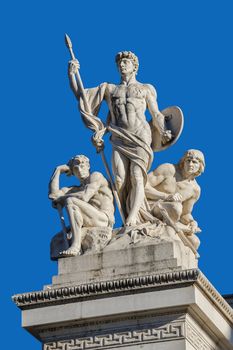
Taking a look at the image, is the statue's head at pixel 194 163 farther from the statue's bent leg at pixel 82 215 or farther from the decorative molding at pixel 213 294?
the decorative molding at pixel 213 294

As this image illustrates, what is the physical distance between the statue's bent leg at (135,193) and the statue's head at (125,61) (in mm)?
2101

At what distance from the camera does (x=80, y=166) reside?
2800 cm

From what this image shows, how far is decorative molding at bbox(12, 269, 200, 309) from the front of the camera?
25781 millimetres

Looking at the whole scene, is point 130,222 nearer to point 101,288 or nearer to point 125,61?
point 101,288

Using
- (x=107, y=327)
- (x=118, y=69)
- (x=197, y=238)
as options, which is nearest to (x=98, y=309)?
(x=107, y=327)

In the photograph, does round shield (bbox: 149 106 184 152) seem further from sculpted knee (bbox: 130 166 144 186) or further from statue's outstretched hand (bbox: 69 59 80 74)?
statue's outstretched hand (bbox: 69 59 80 74)

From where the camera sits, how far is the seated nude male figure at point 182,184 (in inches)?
1101

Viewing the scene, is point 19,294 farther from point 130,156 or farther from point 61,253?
point 130,156

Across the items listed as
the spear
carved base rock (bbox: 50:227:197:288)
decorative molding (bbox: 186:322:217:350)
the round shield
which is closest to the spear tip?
the spear

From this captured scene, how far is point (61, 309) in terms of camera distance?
86.8 ft

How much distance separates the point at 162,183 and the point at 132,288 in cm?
297

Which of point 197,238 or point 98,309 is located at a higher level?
point 197,238

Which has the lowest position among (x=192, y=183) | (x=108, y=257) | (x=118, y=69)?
(x=108, y=257)

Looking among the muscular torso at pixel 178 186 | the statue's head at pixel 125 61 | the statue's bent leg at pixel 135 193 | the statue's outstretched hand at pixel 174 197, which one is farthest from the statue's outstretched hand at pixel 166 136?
the statue's head at pixel 125 61
